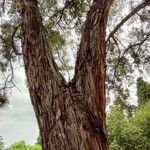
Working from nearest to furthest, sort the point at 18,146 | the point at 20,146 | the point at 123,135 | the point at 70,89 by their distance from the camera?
the point at 70,89 < the point at 123,135 < the point at 20,146 < the point at 18,146

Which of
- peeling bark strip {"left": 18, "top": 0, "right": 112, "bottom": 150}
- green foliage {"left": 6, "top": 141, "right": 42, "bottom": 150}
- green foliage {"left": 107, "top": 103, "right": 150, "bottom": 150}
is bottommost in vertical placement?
peeling bark strip {"left": 18, "top": 0, "right": 112, "bottom": 150}

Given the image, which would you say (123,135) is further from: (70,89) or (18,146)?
(18,146)

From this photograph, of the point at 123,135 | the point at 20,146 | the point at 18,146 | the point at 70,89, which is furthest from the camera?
the point at 18,146

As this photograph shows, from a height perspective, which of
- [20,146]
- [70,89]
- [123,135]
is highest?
[20,146]

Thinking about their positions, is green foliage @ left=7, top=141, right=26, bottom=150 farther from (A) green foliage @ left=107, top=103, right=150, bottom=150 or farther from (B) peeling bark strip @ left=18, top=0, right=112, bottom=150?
(B) peeling bark strip @ left=18, top=0, right=112, bottom=150

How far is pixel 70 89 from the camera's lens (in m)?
3.88

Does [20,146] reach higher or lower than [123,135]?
higher

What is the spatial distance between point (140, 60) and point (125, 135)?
11.5m

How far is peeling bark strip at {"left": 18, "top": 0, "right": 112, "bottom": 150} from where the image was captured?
143 inches

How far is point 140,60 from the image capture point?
847cm

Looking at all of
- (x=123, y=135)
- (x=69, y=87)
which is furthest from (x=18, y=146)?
(x=69, y=87)

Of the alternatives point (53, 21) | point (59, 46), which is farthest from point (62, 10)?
point (59, 46)

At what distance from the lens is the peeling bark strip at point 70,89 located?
3.63 metres

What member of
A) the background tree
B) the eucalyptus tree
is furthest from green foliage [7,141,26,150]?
the eucalyptus tree
